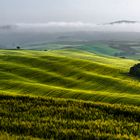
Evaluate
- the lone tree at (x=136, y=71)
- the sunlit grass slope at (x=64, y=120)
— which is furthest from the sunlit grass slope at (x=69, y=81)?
the sunlit grass slope at (x=64, y=120)

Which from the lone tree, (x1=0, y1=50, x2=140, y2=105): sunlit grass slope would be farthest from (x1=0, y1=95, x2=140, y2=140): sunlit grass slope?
the lone tree

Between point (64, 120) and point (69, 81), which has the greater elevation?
point (64, 120)

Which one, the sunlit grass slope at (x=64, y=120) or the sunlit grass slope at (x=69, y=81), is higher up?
the sunlit grass slope at (x=64, y=120)

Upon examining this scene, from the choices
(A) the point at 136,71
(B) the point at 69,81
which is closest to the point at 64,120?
(B) the point at 69,81

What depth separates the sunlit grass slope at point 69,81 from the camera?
87.1 m

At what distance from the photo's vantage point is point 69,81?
388ft

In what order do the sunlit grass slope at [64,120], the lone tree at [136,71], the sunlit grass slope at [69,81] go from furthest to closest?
the lone tree at [136,71], the sunlit grass slope at [69,81], the sunlit grass slope at [64,120]

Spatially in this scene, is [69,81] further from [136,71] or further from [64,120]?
[64,120]

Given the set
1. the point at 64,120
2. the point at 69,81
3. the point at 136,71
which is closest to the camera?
the point at 64,120

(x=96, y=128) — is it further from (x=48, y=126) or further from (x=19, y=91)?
(x=19, y=91)

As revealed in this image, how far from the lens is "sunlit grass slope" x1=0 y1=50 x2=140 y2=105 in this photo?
286 ft

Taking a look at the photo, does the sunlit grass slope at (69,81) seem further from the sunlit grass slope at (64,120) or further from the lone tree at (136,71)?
the sunlit grass slope at (64,120)

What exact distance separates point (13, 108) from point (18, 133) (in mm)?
7374

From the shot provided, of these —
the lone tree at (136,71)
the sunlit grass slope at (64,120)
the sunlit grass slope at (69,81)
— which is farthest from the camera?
the lone tree at (136,71)
